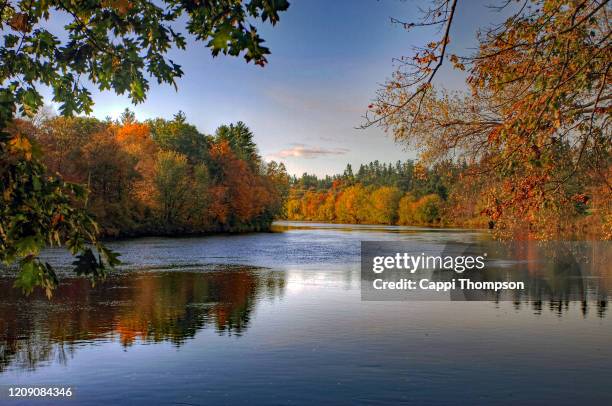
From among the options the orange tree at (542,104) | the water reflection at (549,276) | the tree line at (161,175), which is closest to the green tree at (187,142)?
the tree line at (161,175)

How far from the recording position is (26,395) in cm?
1201

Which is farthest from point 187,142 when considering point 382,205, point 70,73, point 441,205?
point 70,73

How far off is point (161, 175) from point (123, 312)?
58.4 metres

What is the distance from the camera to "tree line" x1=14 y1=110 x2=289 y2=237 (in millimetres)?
63750

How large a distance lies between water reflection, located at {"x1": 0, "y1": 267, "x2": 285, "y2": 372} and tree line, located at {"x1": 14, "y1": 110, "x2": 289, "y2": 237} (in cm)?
1814

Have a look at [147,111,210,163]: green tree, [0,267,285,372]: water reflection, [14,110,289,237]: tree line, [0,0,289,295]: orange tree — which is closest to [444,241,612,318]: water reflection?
[0,267,285,372]: water reflection

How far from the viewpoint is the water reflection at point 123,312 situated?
53.5 ft

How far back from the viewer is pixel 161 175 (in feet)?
255

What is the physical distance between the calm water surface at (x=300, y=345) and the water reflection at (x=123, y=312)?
59mm

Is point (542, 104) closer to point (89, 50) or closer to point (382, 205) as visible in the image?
point (89, 50)

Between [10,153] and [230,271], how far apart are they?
97.7 ft

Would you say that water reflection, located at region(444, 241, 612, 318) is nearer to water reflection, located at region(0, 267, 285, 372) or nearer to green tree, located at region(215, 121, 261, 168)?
water reflection, located at region(0, 267, 285, 372)

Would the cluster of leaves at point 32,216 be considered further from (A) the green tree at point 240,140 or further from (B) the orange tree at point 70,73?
(A) the green tree at point 240,140

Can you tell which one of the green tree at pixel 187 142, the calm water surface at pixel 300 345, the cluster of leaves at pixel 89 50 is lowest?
the calm water surface at pixel 300 345
